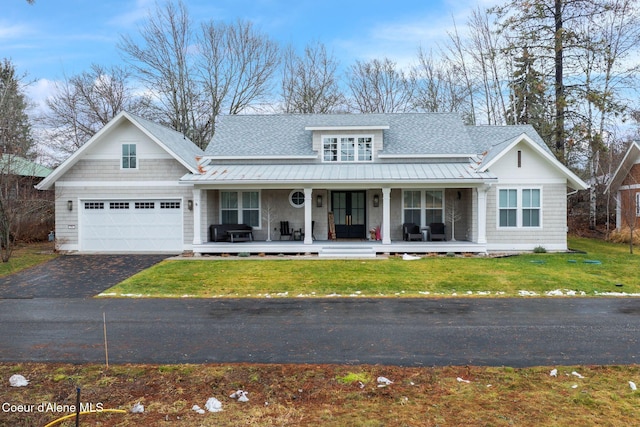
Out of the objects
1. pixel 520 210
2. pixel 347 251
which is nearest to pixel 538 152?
pixel 520 210

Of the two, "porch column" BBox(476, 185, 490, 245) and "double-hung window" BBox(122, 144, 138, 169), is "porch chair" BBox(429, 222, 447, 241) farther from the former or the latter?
"double-hung window" BBox(122, 144, 138, 169)

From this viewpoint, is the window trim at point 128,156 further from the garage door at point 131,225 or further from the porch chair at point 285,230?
the porch chair at point 285,230

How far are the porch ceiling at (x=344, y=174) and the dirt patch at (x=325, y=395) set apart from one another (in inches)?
448

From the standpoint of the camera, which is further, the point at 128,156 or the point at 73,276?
the point at 128,156

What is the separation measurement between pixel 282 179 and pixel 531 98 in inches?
779

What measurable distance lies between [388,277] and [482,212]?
639 centimetres

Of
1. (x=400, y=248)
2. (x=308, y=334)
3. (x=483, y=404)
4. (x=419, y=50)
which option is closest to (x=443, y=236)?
(x=400, y=248)

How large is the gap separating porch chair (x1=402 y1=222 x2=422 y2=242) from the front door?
5.87 feet

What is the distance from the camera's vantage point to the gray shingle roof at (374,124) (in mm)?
19172

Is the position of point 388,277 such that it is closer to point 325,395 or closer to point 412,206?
point 412,206

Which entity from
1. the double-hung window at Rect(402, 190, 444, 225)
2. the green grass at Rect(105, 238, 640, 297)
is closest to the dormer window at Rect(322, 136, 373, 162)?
the double-hung window at Rect(402, 190, 444, 225)

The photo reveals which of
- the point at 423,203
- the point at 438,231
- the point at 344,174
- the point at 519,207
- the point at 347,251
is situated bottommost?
the point at 347,251

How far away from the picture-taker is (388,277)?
12.3 metres

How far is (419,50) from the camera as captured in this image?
33.9 m
